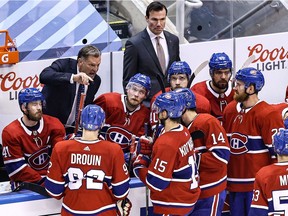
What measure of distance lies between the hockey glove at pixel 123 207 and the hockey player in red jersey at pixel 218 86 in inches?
45.6

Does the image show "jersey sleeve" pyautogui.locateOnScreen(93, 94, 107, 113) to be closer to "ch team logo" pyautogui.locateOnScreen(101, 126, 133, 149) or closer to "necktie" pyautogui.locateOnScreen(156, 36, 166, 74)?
"ch team logo" pyautogui.locateOnScreen(101, 126, 133, 149)

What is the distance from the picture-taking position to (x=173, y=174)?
19.8 feet

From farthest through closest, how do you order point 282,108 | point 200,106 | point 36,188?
1. point 282,108
2. point 200,106
3. point 36,188

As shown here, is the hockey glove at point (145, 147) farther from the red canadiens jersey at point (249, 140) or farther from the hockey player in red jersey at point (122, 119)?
the red canadiens jersey at point (249, 140)

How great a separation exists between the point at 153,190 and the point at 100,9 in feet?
8.65

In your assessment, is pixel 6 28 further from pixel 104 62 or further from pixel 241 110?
pixel 241 110

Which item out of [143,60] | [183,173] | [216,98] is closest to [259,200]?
[183,173]

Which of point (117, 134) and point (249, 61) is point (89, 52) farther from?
point (249, 61)

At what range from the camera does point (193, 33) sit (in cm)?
868

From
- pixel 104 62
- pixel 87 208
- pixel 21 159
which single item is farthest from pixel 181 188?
pixel 104 62

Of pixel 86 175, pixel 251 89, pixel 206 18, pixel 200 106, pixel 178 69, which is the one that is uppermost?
pixel 206 18

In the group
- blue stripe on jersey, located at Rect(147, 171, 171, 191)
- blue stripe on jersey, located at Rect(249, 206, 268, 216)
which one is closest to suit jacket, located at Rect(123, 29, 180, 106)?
blue stripe on jersey, located at Rect(147, 171, 171, 191)

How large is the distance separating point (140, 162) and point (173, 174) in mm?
269

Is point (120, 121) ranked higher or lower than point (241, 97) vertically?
lower
